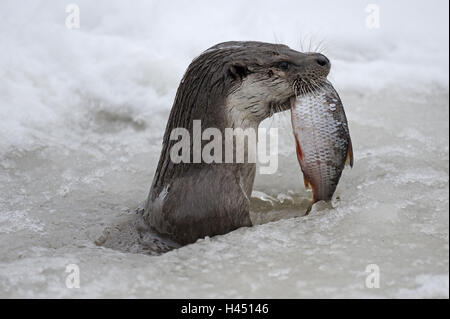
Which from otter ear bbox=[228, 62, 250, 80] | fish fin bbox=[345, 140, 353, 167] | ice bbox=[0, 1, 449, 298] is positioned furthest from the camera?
fish fin bbox=[345, 140, 353, 167]

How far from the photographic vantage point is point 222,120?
106 inches

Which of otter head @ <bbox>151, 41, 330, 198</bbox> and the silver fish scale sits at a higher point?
otter head @ <bbox>151, 41, 330, 198</bbox>

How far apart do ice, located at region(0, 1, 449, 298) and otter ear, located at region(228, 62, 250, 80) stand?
1.06 feet

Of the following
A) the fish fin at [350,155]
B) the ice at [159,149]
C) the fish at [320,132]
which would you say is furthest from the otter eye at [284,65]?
the fish fin at [350,155]

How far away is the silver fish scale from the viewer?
2.75 meters

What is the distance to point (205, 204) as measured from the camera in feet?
8.82

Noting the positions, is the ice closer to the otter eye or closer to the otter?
the otter

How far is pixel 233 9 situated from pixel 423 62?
192cm

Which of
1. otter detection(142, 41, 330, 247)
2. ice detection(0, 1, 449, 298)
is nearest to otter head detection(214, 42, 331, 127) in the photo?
otter detection(142, 41, 330, 247)

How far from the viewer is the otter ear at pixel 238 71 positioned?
269 centimetres

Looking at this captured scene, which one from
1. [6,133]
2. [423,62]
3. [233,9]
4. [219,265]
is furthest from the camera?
[233,9]

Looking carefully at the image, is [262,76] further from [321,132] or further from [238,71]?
[321,132]

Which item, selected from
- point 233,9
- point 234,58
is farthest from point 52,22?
point 234,58
